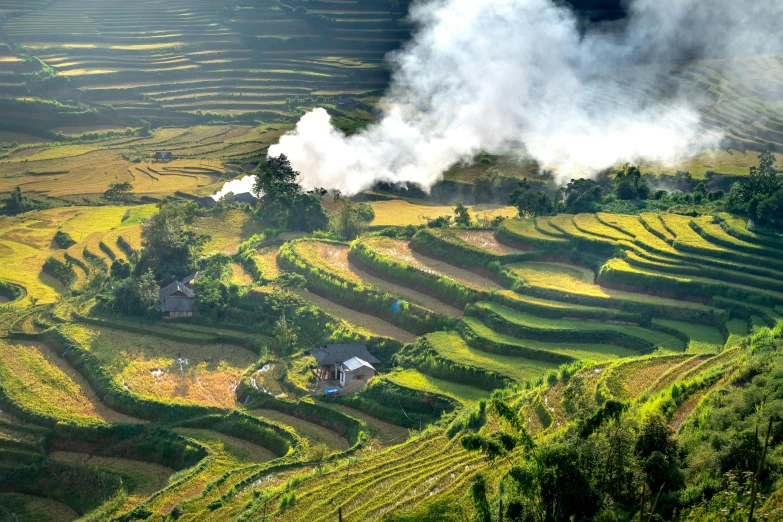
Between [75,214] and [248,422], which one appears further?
[75,214]

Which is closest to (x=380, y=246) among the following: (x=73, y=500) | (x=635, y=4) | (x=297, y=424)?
(x=297, y=424)

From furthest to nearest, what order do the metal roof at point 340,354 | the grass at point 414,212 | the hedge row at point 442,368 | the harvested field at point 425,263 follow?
the grass at point 414,212 < the harvested field at point 425,263 < the metal roof at point 340,354 < the hedge row at point 442,368

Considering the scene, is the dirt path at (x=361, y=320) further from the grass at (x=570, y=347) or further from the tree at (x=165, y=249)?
the tree at (x=165, y=249)

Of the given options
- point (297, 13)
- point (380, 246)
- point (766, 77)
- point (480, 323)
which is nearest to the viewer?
point (480, 323)

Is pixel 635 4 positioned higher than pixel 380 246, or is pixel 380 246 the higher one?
pixel 635 4

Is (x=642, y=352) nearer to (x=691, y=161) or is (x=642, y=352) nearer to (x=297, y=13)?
(x=691, y=161)

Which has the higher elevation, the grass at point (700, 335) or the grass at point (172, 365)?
the grass at point (700, 335)

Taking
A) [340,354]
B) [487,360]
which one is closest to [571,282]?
[487,360]

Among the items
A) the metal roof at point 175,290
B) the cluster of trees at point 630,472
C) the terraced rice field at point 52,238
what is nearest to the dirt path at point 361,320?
the metal roof at point 175,290
